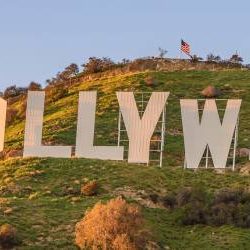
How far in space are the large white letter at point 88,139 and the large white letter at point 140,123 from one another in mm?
1023

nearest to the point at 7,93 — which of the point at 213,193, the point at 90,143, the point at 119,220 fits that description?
the point at 90,143

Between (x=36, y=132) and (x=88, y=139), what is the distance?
2963 millimetres

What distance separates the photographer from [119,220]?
33688 mm

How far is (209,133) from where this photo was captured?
46.8 meters

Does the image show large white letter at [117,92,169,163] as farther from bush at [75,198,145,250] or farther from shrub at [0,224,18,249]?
shrub at [0,224,18,249]

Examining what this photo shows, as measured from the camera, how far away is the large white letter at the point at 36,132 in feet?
156

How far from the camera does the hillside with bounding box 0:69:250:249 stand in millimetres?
36312

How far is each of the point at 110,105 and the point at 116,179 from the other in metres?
25.0

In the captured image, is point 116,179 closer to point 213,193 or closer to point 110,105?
point 213,193

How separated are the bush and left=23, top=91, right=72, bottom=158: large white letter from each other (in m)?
13.9

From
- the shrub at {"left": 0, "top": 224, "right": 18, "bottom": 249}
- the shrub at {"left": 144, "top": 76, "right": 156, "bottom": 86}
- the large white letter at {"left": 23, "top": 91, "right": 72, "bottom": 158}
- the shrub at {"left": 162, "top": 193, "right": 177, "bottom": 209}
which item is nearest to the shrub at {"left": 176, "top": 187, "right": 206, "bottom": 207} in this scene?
the shrub at {"left": 162, "top": 193, "right": 177, "bottom": 209}

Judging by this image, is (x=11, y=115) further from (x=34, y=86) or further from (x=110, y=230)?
(x=110, y=230)

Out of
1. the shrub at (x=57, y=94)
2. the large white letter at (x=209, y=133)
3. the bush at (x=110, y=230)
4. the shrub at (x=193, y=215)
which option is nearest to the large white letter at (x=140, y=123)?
the large white letter at (x=209, y=133)

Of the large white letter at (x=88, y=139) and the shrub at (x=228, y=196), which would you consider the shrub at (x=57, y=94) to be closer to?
the large white letter at (x=88, y=139)
